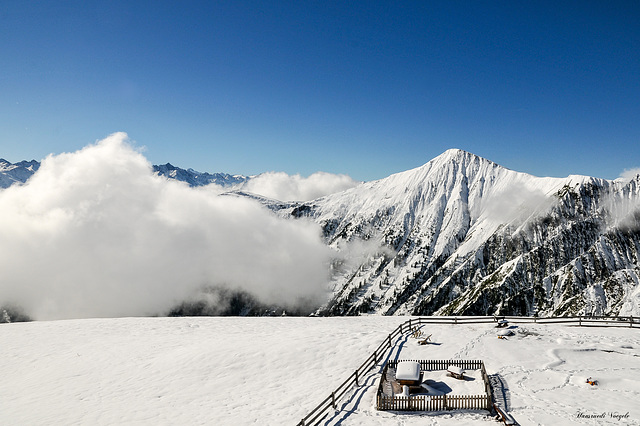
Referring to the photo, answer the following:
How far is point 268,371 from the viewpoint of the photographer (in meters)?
34.2

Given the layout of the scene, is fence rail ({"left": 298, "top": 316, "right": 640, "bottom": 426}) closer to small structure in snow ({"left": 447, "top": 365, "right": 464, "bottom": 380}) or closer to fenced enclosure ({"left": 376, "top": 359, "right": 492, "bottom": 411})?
fenced enclosure ({"left": 376, "top": 359, "right": 492, "bottom": 411})

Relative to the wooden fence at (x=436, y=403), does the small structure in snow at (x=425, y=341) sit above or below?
above

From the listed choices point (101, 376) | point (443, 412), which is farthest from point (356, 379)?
point (101, 376)

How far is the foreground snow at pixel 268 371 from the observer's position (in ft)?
81.6

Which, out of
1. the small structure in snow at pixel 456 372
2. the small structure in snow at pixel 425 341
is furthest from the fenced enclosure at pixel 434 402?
the small structure in snow at pixel 425 341

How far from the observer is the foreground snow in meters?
24.9

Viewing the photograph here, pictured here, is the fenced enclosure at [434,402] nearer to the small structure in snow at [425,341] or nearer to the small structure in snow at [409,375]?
the small structure in snow at [409,375]

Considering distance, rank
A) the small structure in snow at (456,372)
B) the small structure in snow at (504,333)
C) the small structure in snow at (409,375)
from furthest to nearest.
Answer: the small structure in snow at (504,333) → the small structure in snow at (456,372) → the small structure in snow at (409,375)

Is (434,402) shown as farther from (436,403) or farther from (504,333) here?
(504,333)

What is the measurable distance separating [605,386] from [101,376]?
4396 cm

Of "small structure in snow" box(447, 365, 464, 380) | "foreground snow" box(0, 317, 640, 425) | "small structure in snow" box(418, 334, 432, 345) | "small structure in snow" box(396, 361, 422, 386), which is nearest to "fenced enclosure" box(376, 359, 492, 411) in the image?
"foreground snow" box(0, 317, 640, 425)

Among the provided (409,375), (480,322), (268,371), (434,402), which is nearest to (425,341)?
(409,375)

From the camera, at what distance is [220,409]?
1061 inches

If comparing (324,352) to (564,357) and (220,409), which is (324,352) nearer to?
(220,409)
